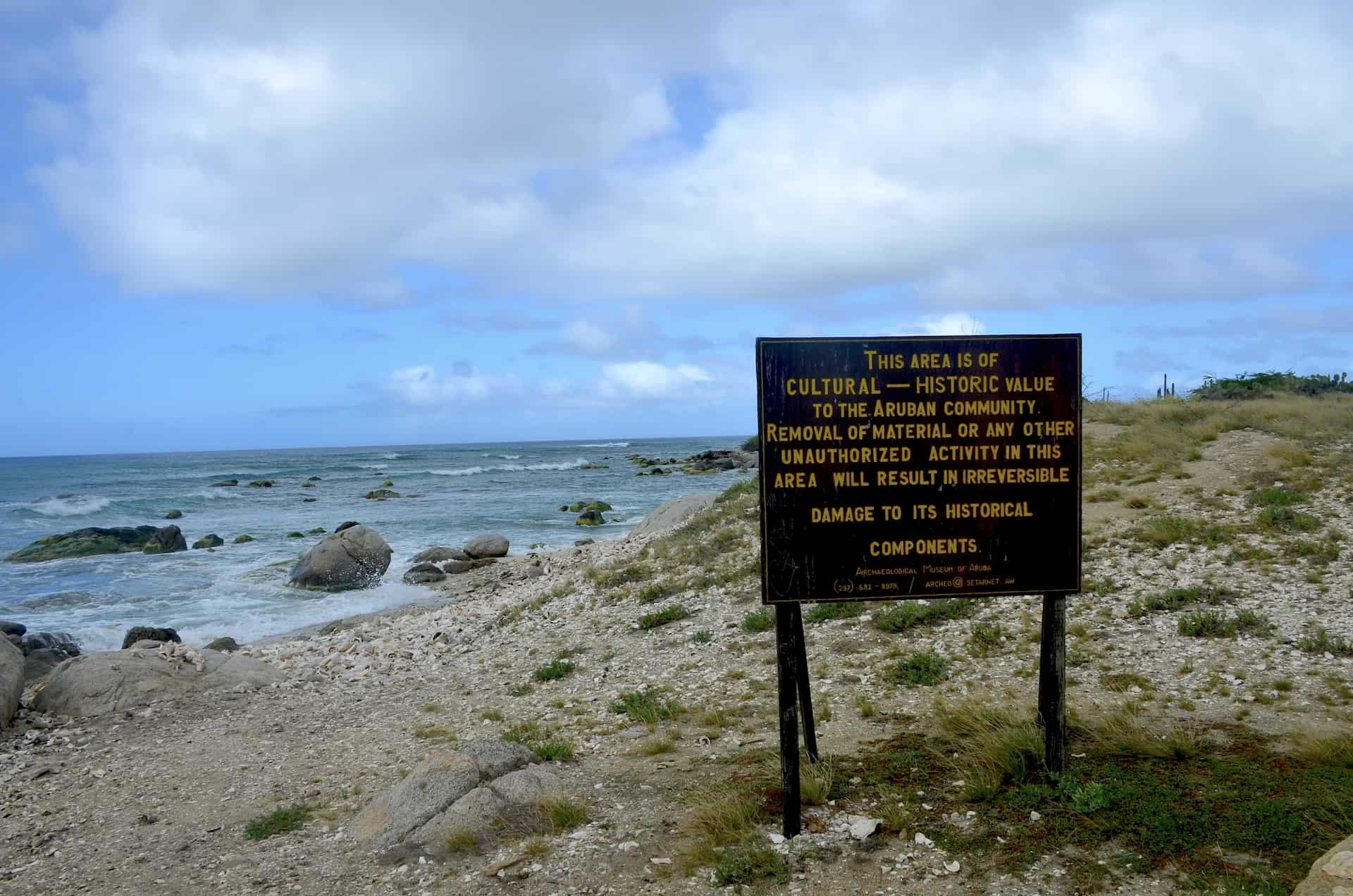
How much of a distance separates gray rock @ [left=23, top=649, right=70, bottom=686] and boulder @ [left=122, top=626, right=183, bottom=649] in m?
2.78

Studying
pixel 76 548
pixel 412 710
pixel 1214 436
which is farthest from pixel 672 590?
pixel 76 548

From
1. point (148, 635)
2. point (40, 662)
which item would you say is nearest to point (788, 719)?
point (40, 662)

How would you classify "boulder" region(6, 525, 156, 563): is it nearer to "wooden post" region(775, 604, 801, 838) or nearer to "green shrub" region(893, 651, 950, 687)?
"green shrub" region(893, 651, 950, 687)

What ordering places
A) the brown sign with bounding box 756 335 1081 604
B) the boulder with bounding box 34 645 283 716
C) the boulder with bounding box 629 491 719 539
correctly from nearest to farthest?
1. the brown sign with bounding box 756 335 1081 604
2. the boulder with bounding box 34 645 283 716
3. the boulder with bounding box 629 491 719 539

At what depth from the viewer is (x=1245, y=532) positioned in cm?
1191

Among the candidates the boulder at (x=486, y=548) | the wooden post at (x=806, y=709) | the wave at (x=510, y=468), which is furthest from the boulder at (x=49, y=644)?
the wave at (x=510, y=468)

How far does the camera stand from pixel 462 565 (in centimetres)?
2430

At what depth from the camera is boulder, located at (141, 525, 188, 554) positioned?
31.6 metres

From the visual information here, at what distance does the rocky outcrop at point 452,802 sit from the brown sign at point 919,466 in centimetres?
242

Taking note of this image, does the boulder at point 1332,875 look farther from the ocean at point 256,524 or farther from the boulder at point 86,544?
the boulder at point 86,544

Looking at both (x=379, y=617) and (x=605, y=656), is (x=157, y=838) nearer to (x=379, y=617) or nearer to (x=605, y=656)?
(x=605, y=656)

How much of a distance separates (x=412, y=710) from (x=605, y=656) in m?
2.41

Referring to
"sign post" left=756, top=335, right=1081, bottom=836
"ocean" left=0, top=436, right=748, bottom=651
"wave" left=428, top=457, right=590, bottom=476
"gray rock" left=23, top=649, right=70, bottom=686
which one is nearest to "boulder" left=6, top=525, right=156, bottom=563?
"ocean" left=0, top=436, right=748, bottom=651

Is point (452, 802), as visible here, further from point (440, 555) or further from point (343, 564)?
point (440, 555)
